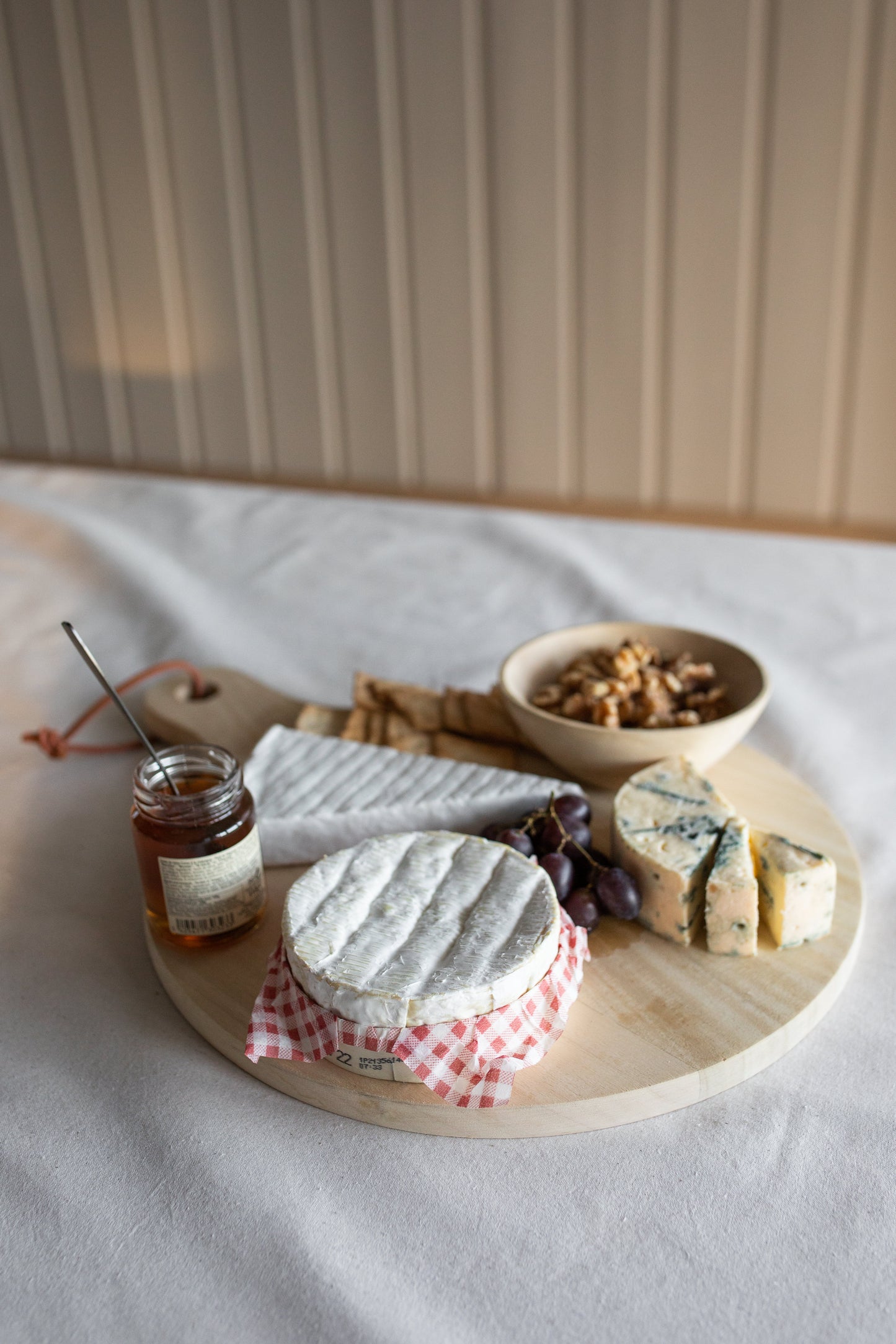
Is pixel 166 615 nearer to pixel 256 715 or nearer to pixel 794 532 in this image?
pixel 256 715

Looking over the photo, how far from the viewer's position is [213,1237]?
0.75 meters

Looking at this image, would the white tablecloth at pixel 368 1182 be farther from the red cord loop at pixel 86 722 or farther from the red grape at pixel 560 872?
the red grape at pixel 560 872

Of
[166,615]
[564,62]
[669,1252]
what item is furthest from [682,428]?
[669,1252]

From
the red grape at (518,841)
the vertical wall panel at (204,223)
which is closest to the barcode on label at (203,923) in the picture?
the red grape at (518,841)

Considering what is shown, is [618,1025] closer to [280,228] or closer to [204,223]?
[280,228]

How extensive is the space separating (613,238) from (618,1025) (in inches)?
93.7

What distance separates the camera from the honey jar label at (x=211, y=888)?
95 cm

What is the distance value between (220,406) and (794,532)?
1741 mm

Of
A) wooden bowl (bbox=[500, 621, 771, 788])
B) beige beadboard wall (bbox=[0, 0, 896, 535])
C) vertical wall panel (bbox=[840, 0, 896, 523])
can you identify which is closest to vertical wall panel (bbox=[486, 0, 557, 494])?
beige beadboard wall (bbox=[0, 0, 896, 535])

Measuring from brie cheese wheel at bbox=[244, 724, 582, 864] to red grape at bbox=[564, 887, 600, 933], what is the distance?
16 centimetres

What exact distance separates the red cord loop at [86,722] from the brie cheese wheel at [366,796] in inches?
11.5

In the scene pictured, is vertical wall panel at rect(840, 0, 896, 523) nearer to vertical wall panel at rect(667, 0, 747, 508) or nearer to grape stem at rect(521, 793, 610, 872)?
vertical wall panel at rect(667, 0, 747, 508)

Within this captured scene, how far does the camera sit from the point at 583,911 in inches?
38.7

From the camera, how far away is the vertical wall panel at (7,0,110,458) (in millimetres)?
3238
